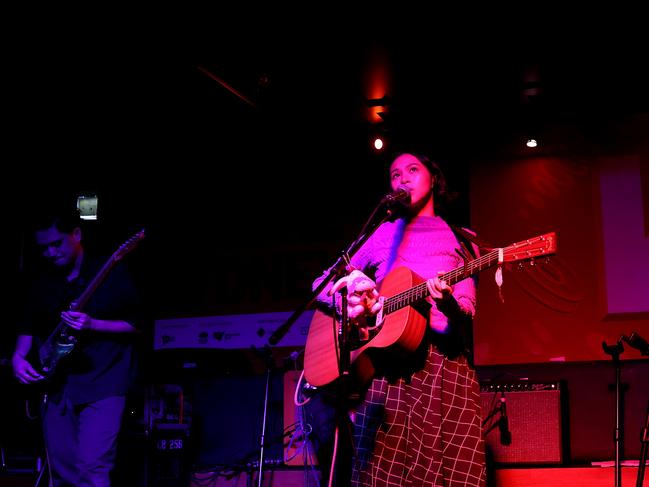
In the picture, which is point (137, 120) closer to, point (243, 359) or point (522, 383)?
point (243, 359)

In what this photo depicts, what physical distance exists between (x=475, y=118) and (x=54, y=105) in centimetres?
400

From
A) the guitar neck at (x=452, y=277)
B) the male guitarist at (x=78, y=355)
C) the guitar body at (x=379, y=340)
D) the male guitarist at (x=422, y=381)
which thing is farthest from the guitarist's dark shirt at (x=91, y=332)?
the guitar neck at (x=452, y=277)

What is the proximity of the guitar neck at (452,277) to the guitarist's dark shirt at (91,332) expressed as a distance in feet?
6.98

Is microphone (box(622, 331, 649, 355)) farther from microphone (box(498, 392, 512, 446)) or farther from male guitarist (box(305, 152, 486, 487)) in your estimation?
male guitarist (box(305, 152, 486, 487))

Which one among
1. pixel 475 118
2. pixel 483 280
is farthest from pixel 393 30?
pixel 483 280

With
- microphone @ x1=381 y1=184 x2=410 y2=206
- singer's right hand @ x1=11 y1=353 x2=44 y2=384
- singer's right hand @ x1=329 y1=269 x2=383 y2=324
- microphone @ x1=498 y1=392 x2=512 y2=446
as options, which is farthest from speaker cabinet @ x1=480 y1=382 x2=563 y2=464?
singer's right hand @ x1=11 y1=353 x2=44 y2=384

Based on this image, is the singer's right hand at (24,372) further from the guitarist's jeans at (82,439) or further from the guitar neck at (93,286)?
the guitar neck at (93,286)

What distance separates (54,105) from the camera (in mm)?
6668

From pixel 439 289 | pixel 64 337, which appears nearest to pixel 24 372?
pixel 64 337

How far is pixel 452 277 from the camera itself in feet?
11.0

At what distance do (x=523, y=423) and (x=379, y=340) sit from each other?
90.6 inches

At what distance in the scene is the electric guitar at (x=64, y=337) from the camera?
4723 millimetres

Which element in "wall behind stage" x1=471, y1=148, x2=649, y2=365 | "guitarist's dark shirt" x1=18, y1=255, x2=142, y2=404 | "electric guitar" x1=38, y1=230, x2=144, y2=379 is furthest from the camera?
"wall behind stage" x1=471, y1=148, x2=649, y2=365

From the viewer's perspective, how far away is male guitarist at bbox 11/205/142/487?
4555mm
